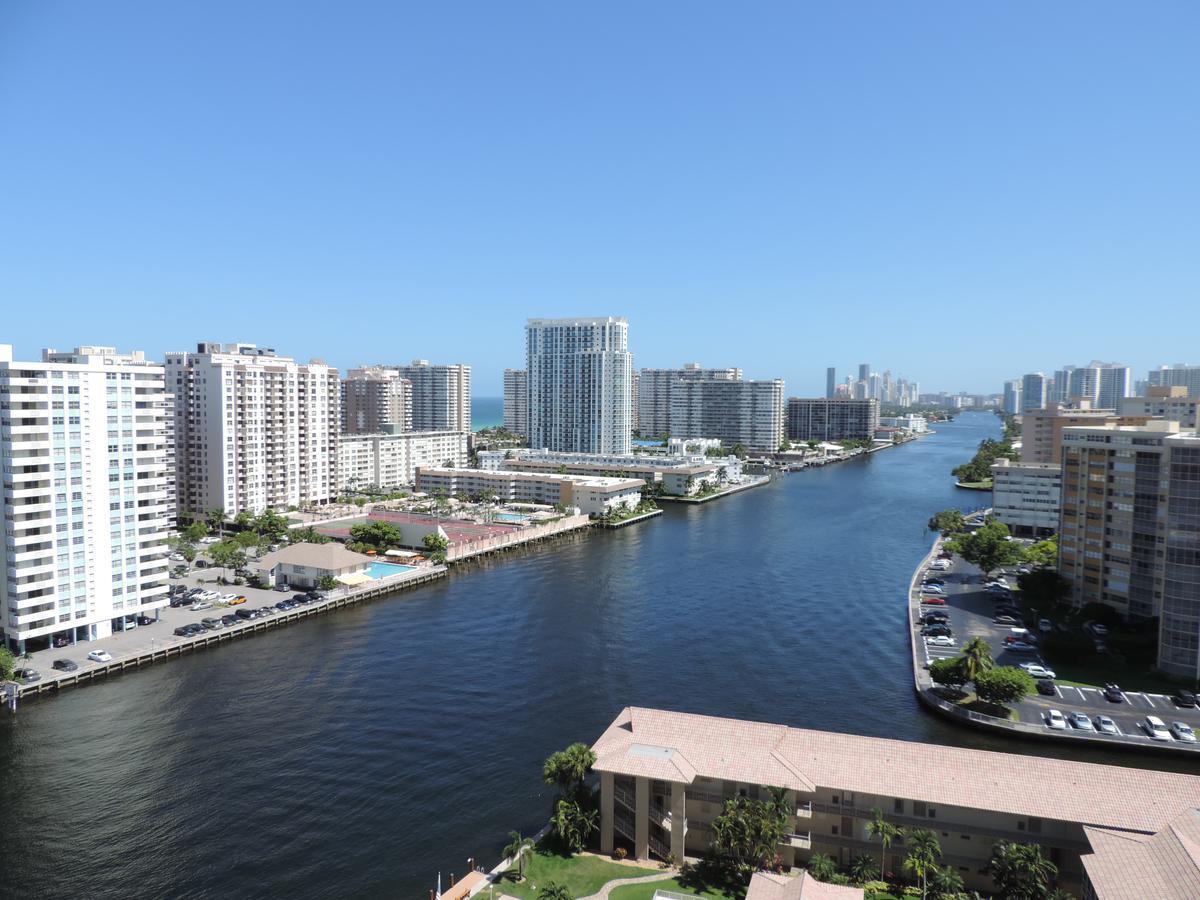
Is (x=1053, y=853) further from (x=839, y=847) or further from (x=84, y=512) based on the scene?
(x=84, y=512)

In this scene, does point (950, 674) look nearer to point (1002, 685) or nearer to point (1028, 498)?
point (1002, 685)

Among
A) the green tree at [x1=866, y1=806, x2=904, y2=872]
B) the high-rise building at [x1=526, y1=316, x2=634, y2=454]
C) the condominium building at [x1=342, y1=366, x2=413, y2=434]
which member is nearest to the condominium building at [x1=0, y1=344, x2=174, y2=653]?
the green tree at [x1=866, y1=806, x2=904, y2=872]

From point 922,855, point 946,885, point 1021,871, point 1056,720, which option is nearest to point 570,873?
point 922,855

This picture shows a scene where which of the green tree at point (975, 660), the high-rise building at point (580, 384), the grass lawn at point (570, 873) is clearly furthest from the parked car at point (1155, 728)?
the high-rise building at point (580, 384)

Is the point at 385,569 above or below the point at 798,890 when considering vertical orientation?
below

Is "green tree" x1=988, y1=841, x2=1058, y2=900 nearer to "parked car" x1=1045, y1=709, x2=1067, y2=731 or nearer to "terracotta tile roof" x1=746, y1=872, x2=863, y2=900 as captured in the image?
"terracotta tile roof" x1=746, y1=872, x2=863, y2=900

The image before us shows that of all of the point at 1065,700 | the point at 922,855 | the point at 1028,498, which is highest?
the point at 1028,498

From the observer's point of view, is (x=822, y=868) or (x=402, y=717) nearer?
(x=822, y=868)

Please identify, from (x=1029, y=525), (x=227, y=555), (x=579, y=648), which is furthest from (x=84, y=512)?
(x=1029, y=525)
